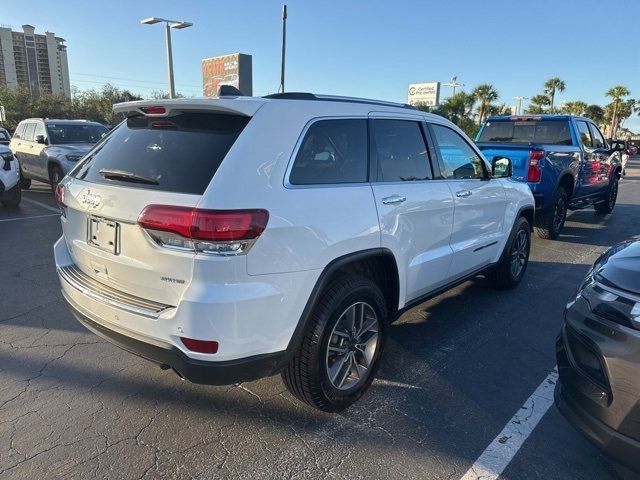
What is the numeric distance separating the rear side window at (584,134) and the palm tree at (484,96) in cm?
4094

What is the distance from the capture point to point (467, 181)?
401cm

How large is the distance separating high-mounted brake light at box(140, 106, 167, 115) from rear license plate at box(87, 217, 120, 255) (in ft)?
2.26

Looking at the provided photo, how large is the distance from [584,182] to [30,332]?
8.87 metres

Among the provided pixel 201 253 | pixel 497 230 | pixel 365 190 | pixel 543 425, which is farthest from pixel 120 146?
pixel 497 230

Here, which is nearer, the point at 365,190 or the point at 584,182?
the point at 365,190

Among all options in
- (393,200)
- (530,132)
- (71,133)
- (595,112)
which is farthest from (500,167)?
(595,112)

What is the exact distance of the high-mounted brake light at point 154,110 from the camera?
2.66 metres

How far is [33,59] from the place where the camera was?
2539 inches

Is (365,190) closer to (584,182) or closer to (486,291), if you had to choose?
(486,291)

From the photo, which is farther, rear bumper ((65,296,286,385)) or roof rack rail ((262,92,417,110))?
roof rack rail ((262,92,417,110))

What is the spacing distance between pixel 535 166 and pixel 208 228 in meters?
6.18

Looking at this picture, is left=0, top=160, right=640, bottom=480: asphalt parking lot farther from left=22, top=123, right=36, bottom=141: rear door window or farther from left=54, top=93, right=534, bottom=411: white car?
left=22, top=123, right=36, bottom=141: rear door window

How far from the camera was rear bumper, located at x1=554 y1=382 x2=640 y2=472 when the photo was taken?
1.94 meters

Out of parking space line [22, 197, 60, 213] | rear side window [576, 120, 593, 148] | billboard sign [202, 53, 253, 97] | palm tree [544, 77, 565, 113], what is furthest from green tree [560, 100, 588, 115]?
A: parking space line [22, 197, 60, 213]
